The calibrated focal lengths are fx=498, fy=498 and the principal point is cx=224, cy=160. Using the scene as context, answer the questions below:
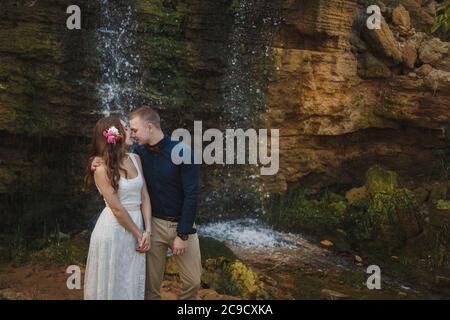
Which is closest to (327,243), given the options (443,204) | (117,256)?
(443,204)

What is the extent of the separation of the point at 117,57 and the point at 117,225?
425 cm

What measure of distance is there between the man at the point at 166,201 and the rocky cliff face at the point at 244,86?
364 centimetres

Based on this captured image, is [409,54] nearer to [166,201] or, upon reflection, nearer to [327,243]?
[327,243]

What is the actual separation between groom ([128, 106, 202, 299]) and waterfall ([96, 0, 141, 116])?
355 cm

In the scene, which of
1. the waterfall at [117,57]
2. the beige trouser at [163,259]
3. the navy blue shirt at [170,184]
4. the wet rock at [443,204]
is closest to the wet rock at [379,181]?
the wet rock at [443,204]

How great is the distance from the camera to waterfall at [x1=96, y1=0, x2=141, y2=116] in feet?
23.9

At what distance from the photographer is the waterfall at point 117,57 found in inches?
287

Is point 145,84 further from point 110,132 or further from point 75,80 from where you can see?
point 110,132

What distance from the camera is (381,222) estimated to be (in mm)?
7633

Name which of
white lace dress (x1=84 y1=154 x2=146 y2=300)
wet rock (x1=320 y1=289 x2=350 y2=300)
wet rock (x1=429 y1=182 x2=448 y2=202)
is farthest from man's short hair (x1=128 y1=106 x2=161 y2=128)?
wet rock (x1=429 y1=182 x2=448 y2=202)

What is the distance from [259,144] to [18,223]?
396 cm

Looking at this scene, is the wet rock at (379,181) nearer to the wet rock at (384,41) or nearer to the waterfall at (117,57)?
the wet rock at (384,41)
